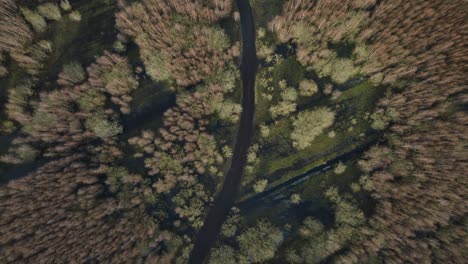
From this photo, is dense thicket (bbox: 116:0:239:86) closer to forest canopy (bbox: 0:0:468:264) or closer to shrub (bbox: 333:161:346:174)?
forest canopy (bbox: 0:0:468:264)

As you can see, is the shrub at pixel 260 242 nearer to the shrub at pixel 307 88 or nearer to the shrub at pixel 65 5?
the shrub at pixel 307 88

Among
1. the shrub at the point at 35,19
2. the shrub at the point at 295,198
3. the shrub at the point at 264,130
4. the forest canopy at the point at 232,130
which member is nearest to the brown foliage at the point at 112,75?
the forest canopy at the point at 232,130

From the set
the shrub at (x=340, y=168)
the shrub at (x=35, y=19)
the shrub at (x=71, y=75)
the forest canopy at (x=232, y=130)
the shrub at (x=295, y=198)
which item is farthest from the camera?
the shrub at (x=295, y=198)

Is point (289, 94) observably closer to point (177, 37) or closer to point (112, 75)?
point (177, 37)

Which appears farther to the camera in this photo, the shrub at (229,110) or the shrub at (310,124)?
the shrub at (229,110)

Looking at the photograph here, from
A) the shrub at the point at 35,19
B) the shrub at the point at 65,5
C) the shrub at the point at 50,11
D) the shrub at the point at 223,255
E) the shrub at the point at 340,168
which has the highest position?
the shrub at the point at 65,5

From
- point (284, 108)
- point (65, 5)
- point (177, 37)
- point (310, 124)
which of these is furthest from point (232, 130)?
point (65, 5)

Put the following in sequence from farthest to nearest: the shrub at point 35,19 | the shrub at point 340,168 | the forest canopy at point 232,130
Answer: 1. the shrub at point 340,168
2. the shrub at point 35,19
3. the forest canopy at point 232,130
